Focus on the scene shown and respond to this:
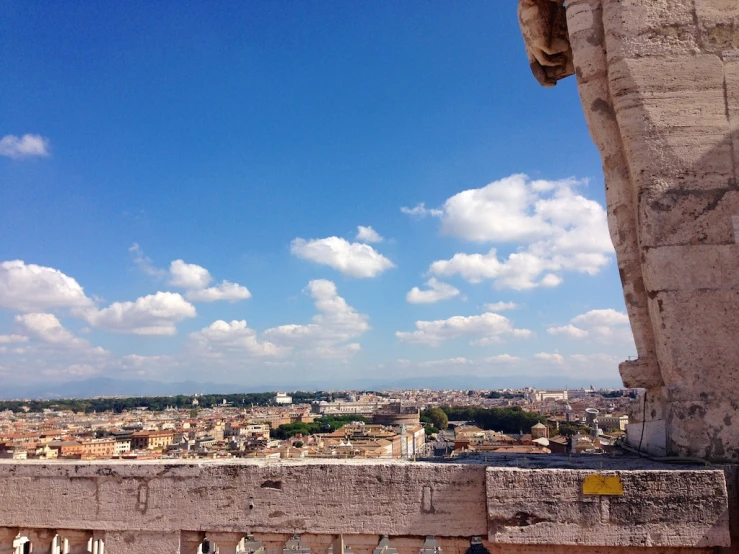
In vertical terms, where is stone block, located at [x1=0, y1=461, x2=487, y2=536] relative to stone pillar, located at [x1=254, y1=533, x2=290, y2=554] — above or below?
above

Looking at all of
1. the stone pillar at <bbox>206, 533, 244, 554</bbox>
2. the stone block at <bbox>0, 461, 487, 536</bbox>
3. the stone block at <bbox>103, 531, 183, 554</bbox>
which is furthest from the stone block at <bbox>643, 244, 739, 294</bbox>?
the stone block at <bbox>103, 531, 183, 554</bbox>

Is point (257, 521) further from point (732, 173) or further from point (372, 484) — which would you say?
point (732, 173)

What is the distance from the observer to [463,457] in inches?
175

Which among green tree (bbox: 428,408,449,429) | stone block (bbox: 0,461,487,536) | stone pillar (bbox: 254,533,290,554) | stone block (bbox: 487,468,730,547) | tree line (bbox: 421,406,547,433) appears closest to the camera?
stone block (bbox: 487,468,730,547)

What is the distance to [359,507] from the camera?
3.78 metres

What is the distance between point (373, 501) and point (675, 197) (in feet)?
9.22

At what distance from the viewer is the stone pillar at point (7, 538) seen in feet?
13.7

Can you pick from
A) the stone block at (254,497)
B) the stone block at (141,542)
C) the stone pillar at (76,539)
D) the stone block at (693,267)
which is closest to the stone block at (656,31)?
the stone block at (693,267)

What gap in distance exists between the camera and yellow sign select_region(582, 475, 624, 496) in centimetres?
352

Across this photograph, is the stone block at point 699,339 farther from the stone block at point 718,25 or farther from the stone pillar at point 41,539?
the stone pillar at point 41,539

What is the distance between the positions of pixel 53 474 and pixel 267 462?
4.87 ft

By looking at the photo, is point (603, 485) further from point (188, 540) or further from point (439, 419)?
point (439, 419)

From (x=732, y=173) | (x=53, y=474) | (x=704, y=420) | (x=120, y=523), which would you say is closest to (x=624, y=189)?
(x=732, y=173)

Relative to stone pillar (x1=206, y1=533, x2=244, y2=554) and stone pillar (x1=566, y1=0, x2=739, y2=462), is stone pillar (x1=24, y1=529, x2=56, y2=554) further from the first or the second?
stone pillar (x1=566, y1=0, x2=739, y2=462)
